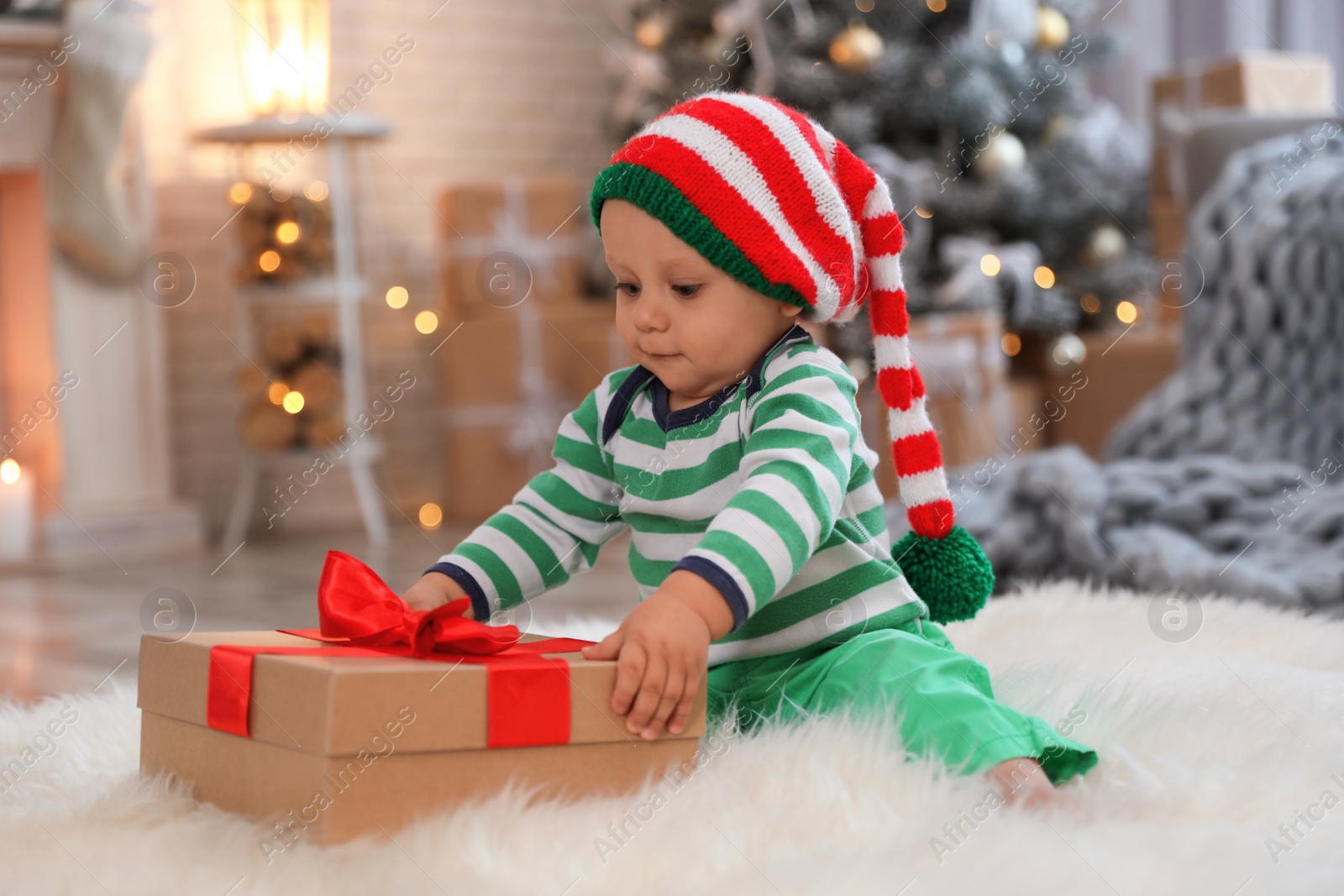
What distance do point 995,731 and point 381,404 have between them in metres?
2.61

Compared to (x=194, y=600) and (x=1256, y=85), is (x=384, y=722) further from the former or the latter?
(x=1256, y=85)

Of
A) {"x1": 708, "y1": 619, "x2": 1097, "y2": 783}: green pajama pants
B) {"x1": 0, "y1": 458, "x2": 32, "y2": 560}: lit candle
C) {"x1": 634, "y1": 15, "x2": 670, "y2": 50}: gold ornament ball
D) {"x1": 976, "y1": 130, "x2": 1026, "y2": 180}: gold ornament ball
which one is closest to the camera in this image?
{"x1": 708, "y1": 619, "x2": 1097, "y2": 783}: green pajama pants

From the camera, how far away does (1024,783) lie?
0.79 meters

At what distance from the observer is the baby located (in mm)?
831

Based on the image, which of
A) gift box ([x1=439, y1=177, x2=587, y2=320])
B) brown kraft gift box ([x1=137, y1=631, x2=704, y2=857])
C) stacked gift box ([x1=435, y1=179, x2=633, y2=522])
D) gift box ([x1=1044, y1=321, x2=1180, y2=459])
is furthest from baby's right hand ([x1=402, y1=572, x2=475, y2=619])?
gift box ([x1=439, y1=177, x2=587, y2=320])

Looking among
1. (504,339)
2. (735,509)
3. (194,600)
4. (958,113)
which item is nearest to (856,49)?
(958,113)

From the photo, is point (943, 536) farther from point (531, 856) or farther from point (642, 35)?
point (642, 35)

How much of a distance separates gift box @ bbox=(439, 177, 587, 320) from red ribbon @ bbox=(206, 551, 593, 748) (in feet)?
7.32

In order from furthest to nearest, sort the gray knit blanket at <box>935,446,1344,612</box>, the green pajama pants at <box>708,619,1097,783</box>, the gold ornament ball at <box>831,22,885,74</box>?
the gold ornament ball at <box>831,22,885,74</box> < the gray knit blanket at <box>935,446,1344,612</box> < the green pajama pants at <box>708,619,1097,783</box>

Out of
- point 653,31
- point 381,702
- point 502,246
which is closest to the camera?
point 381,702

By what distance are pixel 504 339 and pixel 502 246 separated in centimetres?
22

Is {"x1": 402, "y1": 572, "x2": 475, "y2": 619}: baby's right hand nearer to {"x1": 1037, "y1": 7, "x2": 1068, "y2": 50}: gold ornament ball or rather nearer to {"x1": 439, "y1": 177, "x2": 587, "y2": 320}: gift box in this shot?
{"x1": 439, "y1": 177, "x2": 587, "y2": 320}: gift box

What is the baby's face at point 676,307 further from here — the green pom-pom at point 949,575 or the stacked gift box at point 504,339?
the stacked gift box at point 504,339

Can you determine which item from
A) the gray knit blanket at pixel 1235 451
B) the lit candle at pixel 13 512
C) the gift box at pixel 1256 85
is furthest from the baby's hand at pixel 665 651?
the gift box at pixel 1256 85
